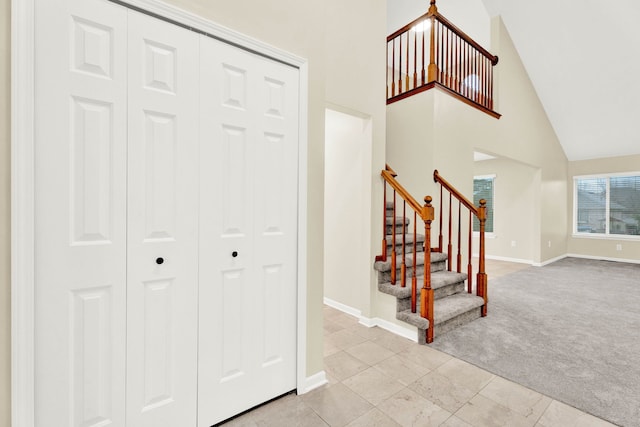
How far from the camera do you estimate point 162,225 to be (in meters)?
1.29

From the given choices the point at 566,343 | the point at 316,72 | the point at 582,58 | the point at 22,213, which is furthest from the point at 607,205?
the point at 22,213

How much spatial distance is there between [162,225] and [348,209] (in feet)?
6.76

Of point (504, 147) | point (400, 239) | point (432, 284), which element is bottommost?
point (432, 284)

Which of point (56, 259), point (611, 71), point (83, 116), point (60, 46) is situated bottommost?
point (56, 259)

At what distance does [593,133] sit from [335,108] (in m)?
6.35

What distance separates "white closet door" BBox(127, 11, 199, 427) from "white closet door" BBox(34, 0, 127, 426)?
5cm

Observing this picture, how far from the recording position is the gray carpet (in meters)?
1.76

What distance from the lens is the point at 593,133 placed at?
575cm

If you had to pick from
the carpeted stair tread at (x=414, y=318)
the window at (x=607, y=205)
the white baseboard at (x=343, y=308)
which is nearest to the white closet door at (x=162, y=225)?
the carpeted stair tread at (x=414, y=318)

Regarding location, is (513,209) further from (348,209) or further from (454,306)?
(348,209)

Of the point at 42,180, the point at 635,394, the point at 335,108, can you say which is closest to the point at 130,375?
the point at 42,180

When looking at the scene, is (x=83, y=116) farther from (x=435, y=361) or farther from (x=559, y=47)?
(x=559, y=47)

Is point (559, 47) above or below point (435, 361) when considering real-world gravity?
above

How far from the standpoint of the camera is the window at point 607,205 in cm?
595
